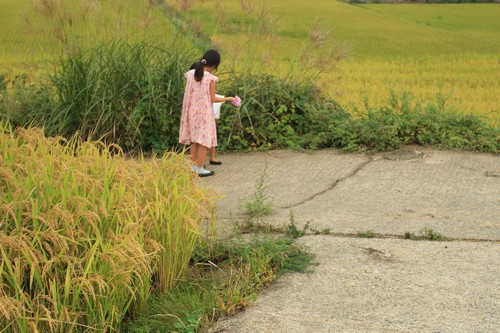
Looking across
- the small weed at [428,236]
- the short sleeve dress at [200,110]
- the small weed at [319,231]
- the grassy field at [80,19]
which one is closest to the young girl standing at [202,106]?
the short sleeve dress at [200,110]

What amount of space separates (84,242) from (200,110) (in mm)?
3204

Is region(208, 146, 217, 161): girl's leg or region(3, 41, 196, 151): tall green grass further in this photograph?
region(3, 41, 196, 151): tall green grass

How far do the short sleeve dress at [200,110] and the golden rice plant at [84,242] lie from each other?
7.64 ft

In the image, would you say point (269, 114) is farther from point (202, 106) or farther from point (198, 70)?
point (198, 70)

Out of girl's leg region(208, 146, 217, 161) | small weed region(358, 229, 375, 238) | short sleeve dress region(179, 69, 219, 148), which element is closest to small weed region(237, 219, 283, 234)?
small weed region(358, 229, 375, 238)

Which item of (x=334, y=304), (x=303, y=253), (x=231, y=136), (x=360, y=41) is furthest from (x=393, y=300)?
(x=360, y=41)

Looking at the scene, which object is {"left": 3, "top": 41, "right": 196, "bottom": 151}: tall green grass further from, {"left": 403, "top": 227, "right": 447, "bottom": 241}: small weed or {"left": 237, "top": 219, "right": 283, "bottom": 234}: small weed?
{"left": 403, "top": 227, "right": 447, "bottom": 241}: small weed

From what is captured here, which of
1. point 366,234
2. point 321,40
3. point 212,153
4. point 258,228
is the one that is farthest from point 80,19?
point 366,234

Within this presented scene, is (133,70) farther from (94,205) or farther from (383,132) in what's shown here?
(94,205)

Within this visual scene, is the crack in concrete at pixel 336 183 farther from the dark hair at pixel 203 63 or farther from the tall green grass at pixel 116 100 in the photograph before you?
the tall green grass at pixel 116 100

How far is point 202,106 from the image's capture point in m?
6.40

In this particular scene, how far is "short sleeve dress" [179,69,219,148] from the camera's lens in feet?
20.9

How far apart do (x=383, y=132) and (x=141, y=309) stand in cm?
392

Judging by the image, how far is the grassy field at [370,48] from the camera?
751 centimetres
